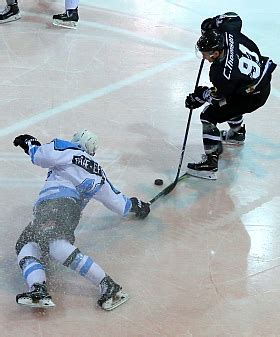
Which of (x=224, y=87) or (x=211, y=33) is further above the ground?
(x=211, y=33)

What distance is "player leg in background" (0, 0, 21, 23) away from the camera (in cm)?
568

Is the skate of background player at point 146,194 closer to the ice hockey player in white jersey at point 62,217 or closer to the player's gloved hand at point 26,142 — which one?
the ice hockey player in white jersey at point 62,217

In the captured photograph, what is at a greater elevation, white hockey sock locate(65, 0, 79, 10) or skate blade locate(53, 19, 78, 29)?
white hockey sock locate(65, 0, 79, 10)

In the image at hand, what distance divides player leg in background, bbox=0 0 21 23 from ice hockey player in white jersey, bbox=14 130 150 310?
286 centimetres

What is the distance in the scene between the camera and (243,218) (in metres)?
3.45

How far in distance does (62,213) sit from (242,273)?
83cm

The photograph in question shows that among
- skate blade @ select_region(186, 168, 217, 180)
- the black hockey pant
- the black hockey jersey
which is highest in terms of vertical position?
the black hockey jersey

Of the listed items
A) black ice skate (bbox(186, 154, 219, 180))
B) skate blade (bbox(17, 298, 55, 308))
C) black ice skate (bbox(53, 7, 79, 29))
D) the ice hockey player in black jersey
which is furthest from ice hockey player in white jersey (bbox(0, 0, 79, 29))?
skate blade (bbox(17, 298, 55, 308))

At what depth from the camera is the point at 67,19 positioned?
562cm

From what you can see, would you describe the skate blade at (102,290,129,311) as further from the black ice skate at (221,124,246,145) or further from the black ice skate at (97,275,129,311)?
the black ice skate at (221,124,246,145)

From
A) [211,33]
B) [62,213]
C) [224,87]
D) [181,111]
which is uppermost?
[211,33]

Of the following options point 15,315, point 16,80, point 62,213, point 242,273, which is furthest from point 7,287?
point 16,80

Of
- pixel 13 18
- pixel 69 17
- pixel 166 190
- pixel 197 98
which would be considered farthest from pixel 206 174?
pixel 13 18

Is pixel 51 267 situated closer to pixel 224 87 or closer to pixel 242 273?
pixel 242 273
